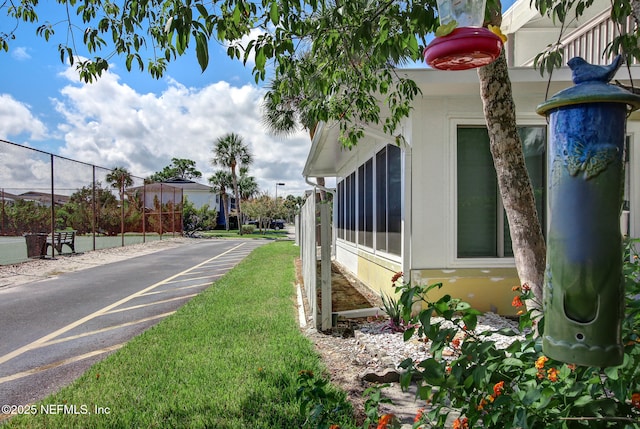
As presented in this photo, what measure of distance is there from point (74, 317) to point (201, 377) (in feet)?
12.1

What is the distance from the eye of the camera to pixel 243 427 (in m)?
2.76

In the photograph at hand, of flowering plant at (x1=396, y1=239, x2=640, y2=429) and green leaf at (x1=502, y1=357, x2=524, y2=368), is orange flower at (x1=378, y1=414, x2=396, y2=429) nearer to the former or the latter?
flowering plant at (x1=396, y1=239, x2=640, y2=429)

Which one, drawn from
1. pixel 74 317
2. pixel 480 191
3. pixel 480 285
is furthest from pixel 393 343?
pixel 74 317

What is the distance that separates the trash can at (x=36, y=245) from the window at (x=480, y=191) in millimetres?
12633

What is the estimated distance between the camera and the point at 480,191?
18.5 feet

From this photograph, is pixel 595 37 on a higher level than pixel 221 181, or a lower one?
lower

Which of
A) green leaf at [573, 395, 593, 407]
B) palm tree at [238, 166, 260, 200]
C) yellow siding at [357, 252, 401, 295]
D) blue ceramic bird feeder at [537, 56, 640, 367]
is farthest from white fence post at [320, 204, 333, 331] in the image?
palm tree at [238, 166, 260, 200]

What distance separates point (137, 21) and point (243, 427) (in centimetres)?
336

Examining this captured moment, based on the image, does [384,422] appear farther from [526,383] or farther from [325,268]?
[325,268]

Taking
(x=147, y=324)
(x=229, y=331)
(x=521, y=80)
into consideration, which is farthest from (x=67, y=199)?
(x=521, y=80)

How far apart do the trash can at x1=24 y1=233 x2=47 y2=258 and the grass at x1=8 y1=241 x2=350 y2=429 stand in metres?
9.28

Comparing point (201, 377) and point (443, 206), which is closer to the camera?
point (201, 377)

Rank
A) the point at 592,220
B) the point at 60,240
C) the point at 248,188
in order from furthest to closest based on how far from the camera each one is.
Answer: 1. the point at 248,188
2. the point at 60,240
3. the point at 592,220

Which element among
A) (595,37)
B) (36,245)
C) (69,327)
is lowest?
(69,327)
